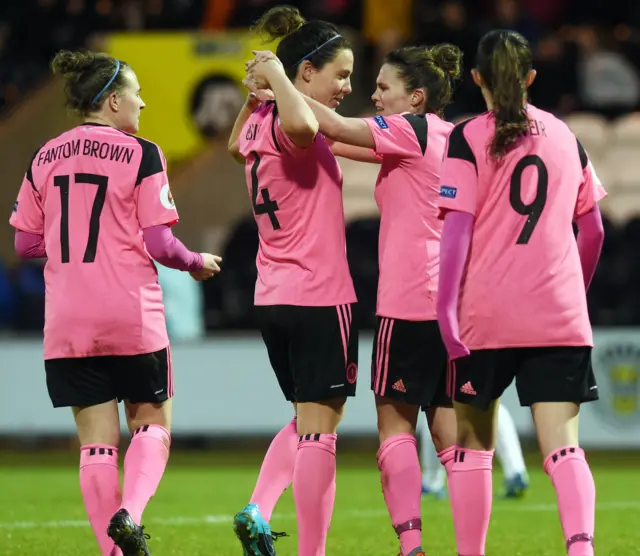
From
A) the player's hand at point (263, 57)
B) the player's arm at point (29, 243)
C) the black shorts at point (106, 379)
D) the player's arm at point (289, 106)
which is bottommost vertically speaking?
the black shorts at point (106, 379)

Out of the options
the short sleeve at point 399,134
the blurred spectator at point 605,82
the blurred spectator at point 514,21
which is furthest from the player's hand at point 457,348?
the blurred spectator at point 605,82

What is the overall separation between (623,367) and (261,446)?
3.28 metres

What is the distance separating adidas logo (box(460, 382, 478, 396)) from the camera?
472 cm

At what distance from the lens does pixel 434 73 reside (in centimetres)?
552

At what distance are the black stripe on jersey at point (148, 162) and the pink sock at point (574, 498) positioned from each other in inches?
70.4

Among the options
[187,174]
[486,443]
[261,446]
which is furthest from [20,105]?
[486,443]

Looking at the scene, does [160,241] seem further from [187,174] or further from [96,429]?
[187,174]

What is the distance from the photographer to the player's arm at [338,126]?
5.01m

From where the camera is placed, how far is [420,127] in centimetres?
533

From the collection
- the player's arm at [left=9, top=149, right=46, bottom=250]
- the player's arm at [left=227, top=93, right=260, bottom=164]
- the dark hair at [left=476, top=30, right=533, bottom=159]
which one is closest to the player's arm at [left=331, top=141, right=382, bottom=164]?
the player's arm at [left=227, top=93, right=260, bottom=164]

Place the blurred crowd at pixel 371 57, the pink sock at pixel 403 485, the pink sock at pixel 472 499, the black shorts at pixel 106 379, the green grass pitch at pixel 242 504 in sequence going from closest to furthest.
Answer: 1. the pink sock at pixel 472 499
2. the black shorts at pixel 106 379
3. the pink sock at pixel 403 485
4. the green grass pitch at pixel 242 504
5. the blurred crowd at pixel 371 57

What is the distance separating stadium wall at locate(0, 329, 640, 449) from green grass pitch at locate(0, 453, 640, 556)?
37cm

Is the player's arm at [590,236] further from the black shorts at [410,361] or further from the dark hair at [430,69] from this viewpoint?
the dark hair at [430,69]

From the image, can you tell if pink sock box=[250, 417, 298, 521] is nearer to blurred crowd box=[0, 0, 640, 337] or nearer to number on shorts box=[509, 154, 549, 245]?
number on shorts box=[509, 154, 549, 245]
